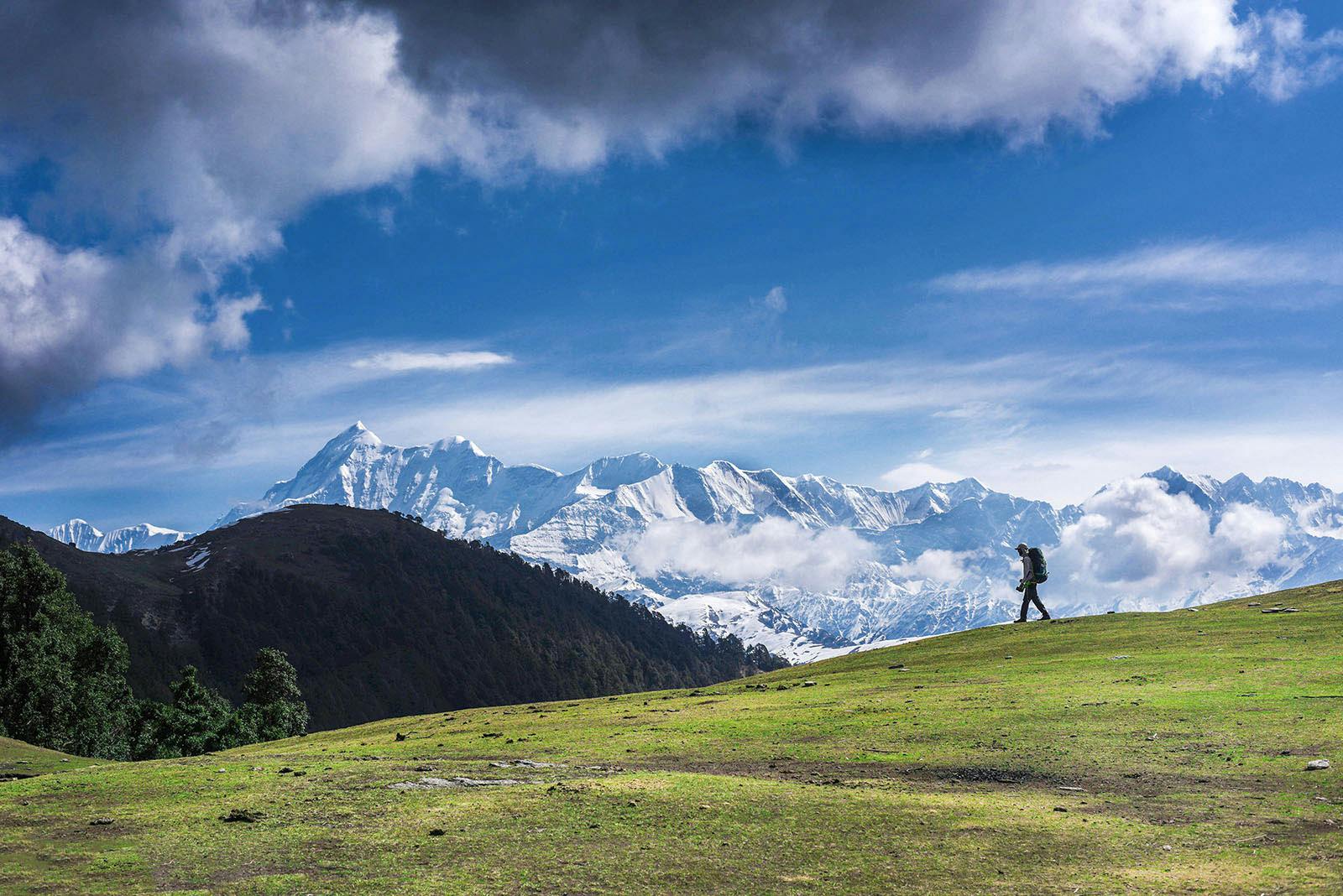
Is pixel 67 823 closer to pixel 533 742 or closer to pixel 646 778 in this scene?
pixel 646 778

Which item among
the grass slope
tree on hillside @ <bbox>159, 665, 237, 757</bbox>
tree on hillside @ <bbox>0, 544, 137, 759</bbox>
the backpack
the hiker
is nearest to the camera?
the grass slope

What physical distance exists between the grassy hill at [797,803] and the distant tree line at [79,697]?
54.4m

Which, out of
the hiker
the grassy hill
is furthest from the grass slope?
the hiker

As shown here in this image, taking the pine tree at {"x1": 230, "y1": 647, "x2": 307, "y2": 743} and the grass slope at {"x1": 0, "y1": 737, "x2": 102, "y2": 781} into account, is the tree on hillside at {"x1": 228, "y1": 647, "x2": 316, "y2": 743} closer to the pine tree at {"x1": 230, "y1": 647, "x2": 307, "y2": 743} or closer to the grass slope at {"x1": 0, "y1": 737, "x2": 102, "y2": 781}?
the pine tree at {"x1": 230, "y1": 647, "x2": 307, "y2": 743}

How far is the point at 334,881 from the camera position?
18266 mm

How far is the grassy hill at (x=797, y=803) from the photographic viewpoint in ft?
61.6

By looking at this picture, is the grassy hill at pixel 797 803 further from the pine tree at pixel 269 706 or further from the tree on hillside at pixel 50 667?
the tree on hillside at pixel 50 667

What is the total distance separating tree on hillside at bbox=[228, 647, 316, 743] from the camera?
9531 cm

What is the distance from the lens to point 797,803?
82.3 ft

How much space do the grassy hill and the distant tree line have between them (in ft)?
178

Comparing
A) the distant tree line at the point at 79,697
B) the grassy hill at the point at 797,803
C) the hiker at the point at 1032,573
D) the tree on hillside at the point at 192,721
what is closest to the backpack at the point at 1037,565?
the hiker at the point at 1032,573

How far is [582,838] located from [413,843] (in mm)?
3668

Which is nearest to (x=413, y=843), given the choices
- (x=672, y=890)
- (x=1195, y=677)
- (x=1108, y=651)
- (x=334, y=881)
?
(x=334, y=881)

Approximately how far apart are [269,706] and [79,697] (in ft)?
64.7
